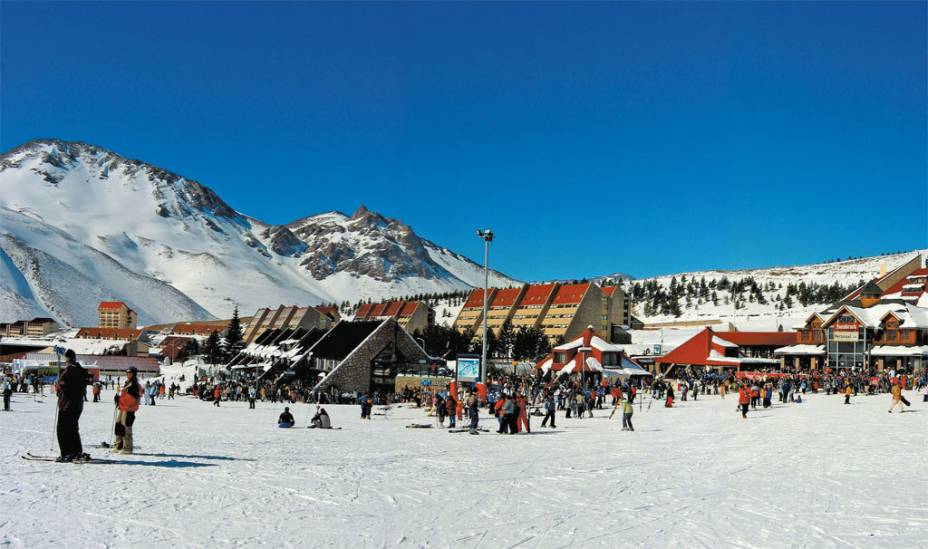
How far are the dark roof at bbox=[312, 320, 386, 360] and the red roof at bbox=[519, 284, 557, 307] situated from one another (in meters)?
46.1

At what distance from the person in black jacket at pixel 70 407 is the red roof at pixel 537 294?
78.0m

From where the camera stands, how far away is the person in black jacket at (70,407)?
10.0 m

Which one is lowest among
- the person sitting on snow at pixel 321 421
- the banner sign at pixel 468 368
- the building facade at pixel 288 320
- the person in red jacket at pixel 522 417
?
the person sitting on snow at pixel 321 421

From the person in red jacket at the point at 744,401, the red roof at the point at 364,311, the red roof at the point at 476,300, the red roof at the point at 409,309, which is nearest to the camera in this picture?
the person in red jacket at the point at 744,401

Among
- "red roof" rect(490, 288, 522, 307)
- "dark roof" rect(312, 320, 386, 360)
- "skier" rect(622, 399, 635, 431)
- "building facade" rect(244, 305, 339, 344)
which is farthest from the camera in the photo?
"building facade" rect(244, 305, 339, 344)

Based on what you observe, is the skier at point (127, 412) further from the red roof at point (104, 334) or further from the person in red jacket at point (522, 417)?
the red roof at point (104, 334)

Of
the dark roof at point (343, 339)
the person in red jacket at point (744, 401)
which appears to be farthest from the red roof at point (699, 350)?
the person in red jacket at point (744, 401)

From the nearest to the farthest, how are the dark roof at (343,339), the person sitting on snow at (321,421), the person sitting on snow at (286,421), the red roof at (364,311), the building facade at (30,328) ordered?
the person sitting on snow at (286,421) → the person sitting on snow at (321,421) → the dark roof at (343,339) → the red roof at (364,311) → the building facade at (30,328)

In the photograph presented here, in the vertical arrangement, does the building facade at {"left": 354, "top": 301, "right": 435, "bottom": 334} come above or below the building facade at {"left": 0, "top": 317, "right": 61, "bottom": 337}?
above

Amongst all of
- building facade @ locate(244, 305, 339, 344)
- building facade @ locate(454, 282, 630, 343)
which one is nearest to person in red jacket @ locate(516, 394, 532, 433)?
building facade @ locate(454, 282, 630, 343)

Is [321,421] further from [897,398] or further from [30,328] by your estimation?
[30,328]

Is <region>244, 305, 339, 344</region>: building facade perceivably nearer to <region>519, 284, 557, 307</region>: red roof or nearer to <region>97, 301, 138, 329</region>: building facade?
<region>519, 284, 557, 307</region>: red roof

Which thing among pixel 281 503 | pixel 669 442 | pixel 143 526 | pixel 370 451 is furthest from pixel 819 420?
pixel 143 526

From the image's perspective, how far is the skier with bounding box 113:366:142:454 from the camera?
1120 centimetres
